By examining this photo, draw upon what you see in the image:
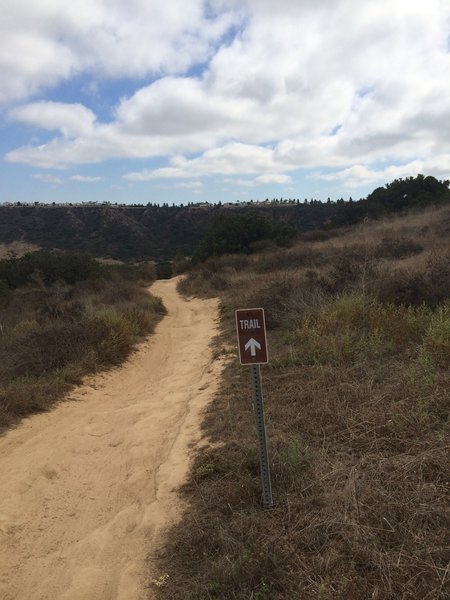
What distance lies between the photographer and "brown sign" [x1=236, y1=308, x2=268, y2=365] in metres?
3.29

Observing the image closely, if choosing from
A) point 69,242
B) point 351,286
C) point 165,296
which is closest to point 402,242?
point 351,286

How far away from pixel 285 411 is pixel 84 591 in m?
2.85

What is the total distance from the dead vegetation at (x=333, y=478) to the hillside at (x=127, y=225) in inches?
1723

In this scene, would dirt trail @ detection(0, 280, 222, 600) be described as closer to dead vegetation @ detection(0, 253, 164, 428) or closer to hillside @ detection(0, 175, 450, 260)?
dead vegetation @ detection(0, 253, 164, 428)

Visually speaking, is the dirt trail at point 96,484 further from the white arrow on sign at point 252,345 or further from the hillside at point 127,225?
the hillside at point 127,225

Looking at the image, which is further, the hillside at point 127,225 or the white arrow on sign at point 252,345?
the hillside at point 127,225

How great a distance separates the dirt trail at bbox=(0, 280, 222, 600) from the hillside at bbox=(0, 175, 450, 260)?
143 ft

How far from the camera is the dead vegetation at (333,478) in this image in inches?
107

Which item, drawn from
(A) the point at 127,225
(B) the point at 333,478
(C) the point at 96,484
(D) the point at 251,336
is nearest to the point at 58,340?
(C) the point at 96,484

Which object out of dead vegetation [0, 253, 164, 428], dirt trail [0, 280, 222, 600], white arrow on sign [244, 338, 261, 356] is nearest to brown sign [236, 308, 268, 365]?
white arrow on sign [244, 338, 261, 356]

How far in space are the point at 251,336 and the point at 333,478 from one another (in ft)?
4.62

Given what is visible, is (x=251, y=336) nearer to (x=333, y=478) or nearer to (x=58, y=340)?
(x=333, y=478)

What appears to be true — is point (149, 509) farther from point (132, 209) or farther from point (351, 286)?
point (132, 209)

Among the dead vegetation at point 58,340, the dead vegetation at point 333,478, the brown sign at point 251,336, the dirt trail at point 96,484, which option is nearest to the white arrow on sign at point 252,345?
the brown sign at point 251,336
